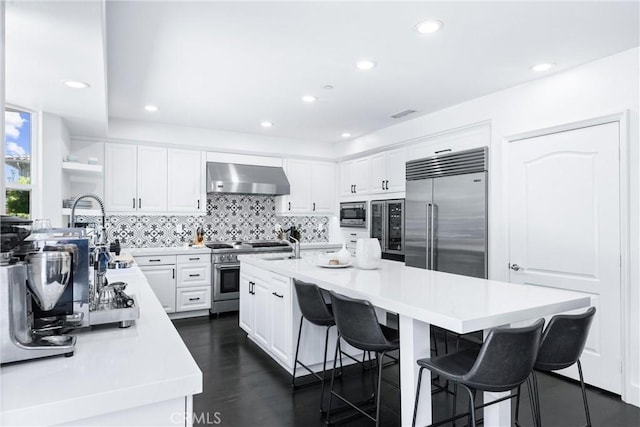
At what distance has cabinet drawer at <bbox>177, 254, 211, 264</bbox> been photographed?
498 cm

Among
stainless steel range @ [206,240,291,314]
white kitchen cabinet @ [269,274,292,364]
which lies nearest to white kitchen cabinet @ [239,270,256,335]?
white kitchen cabinet @ [269,274,292,364]

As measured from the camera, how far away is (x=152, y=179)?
5.06 m

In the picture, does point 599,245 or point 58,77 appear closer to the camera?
point 58,77

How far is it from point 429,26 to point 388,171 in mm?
2798

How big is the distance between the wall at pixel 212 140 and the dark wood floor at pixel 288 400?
2888 mm

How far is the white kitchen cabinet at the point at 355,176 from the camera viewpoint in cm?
568

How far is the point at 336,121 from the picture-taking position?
16.0 feet

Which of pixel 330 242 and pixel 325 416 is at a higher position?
pixel 330 242

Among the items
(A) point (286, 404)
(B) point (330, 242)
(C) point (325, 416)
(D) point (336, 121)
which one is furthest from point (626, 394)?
(B) point (330, 242)

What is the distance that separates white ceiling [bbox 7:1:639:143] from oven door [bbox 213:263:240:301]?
6.99 ft

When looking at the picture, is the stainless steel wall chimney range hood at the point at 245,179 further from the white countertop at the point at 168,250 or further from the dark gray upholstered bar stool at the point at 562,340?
the dark gray upholstered bar stool at the point at 562,340

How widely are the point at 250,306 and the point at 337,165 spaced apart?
10.6 feet

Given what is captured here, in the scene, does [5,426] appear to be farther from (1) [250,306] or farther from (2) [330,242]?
(2) [330,242]

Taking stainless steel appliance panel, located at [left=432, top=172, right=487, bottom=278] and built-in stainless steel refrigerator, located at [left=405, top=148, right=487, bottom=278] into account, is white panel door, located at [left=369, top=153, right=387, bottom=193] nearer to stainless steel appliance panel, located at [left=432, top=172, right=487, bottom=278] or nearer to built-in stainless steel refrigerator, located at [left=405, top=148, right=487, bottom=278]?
Answer: built-in stainless steel refrigerator, located at [left=405, top=148, right=487, bottom=278]
